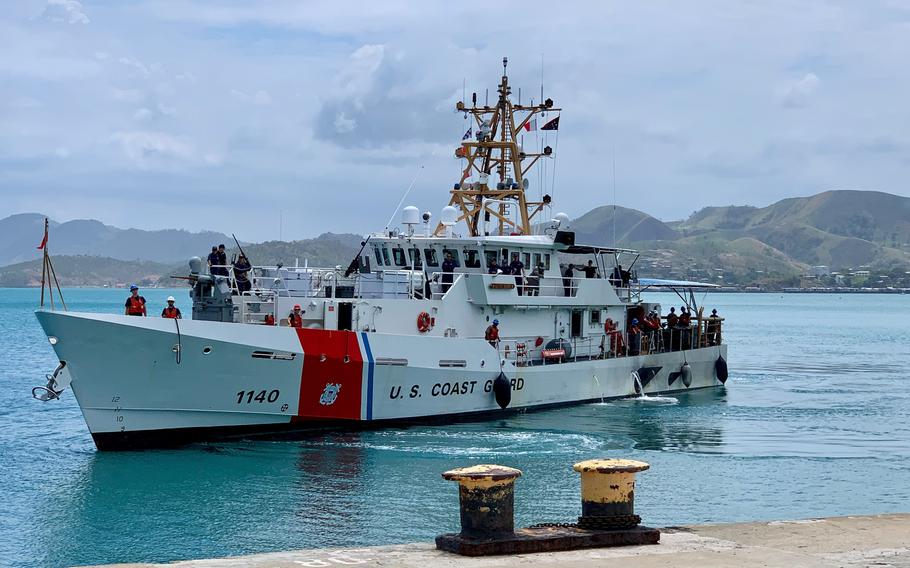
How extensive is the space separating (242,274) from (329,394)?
3.72 meters

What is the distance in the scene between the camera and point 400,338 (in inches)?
980

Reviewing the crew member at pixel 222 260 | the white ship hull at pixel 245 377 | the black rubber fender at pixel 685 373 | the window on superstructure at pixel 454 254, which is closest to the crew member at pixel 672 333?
the black rubber fender at pixel 685 373

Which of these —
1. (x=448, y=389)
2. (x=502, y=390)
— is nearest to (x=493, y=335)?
(x=502, y=390)

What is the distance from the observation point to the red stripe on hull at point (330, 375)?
2361 cm

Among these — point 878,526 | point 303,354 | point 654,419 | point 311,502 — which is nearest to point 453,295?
point 303,354

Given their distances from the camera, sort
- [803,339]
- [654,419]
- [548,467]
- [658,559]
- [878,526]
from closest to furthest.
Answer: [658,559] < [878,526] < [548,467] < [654,419] < [803,339]

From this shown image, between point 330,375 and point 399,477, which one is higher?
point 330,375

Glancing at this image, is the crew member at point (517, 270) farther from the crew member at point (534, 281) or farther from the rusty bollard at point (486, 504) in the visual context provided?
the rusty bollard at point (486, 504)

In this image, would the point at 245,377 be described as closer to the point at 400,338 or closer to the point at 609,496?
the point at 400,338

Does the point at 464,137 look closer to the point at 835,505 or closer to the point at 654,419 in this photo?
the point at 654,419

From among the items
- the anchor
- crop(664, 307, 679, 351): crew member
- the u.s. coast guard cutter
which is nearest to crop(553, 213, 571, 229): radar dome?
the u.s. coast guard cutter

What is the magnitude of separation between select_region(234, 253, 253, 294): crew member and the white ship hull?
9.13ft

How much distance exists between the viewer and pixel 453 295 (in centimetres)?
2727

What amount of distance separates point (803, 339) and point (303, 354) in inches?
2515
